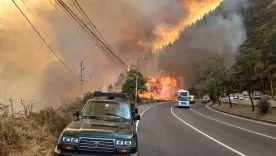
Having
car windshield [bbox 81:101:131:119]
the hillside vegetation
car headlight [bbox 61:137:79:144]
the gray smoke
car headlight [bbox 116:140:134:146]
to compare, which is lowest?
car headlight [bbox 116:140:134:146]

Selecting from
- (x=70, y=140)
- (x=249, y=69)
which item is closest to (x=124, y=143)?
(x=70, y=140)

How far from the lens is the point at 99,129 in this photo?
25.3 feet

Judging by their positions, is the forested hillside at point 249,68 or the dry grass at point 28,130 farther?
the forested hillside at point 249,68

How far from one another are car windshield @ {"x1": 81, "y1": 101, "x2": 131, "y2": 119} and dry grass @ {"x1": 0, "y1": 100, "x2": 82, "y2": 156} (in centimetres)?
168

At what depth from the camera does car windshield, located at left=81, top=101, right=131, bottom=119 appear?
30.4 feet

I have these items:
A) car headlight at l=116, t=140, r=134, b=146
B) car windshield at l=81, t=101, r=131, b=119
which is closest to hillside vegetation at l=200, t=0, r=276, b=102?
car windshield at l=81, t=101, r=131, b=119

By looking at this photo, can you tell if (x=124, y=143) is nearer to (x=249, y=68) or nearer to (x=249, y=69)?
(x=249, y=68)

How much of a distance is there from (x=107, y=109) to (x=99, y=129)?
5.73 feet

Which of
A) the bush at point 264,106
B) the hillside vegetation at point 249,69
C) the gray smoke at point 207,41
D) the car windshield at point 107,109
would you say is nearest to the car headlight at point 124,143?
the car windshield at point 107,109

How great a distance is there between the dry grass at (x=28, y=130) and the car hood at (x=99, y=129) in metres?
1.86

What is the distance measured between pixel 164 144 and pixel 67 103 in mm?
7495

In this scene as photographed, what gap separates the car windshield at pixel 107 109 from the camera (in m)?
9.27

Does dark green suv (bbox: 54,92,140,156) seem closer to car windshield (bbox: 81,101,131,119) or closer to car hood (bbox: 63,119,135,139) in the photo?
car hood (bbox: 63,119,135,139)

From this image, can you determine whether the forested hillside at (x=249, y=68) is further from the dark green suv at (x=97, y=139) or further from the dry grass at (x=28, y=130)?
the dark green suv at (x=97, y=139)
